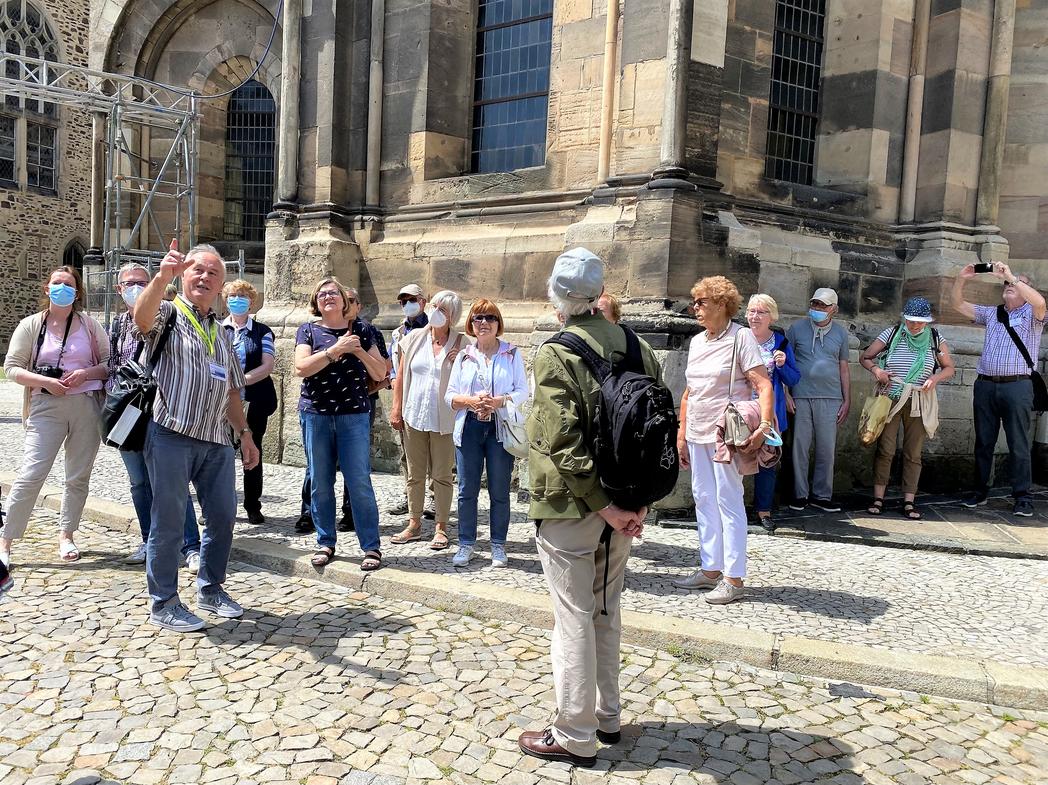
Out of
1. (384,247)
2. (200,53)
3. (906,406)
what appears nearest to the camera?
(906,406)

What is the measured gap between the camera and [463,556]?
5.58m

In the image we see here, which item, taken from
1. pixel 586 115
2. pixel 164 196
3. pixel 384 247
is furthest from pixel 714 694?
pixel 164 196

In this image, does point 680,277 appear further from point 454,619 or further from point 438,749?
point 438,749

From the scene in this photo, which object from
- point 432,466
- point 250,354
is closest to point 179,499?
point 432,466

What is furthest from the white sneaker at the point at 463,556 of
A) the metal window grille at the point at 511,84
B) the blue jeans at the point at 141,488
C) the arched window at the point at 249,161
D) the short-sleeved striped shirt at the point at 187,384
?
the arched window at the point at 249,161

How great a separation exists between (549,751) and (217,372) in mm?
2564

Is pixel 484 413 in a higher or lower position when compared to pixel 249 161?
lower

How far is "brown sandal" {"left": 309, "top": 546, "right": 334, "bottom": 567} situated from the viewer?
17.6 feet

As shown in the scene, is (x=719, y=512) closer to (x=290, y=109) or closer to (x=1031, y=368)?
(x=1031, y=368)

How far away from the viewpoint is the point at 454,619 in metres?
4.68

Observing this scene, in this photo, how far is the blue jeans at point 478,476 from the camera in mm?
5664

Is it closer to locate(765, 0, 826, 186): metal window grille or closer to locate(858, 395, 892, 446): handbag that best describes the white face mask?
locate(858, 395, 892, 446): handbag

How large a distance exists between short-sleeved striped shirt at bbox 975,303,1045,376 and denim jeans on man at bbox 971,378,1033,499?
115 mm

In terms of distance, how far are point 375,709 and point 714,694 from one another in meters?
1.48
